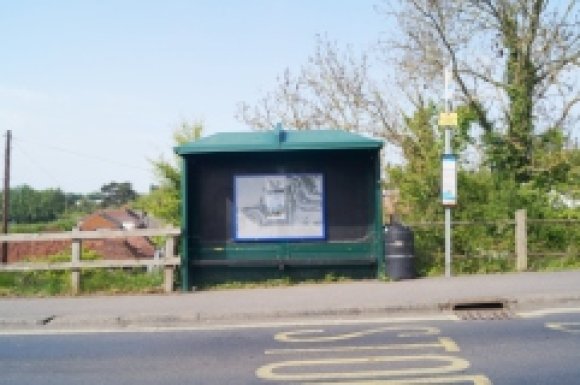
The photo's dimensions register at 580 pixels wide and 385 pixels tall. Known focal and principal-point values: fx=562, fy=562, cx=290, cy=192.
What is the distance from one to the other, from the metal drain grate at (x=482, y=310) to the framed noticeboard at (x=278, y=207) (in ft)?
10.7

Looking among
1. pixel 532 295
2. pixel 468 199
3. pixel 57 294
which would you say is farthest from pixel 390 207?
pixel 57 294

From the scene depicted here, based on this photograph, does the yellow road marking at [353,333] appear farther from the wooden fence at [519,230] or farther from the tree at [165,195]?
the tree at [165,195]

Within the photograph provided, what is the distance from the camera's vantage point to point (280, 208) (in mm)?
11133

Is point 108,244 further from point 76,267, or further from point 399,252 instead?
point 399,252

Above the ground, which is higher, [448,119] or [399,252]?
[448,119]

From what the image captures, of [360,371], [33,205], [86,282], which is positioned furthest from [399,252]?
[33,205]

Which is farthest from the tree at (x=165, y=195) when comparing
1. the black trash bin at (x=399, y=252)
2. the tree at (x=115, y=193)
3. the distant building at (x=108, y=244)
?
the tree at (x=115, y=193)

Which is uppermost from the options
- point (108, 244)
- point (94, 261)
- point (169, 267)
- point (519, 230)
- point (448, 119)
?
point (448, 119)

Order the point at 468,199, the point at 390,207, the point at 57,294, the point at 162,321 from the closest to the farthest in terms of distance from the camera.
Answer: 1. the point at 162,321
2. the point at 57,294
3. the point at 468,199
4. the point at 390,207

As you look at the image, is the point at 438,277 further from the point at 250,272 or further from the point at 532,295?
the point at 250,272

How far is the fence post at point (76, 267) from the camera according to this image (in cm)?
1055

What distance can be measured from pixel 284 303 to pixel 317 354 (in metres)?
2.74

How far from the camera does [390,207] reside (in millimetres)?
14383

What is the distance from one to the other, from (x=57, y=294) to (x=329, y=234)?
17.4 feet
